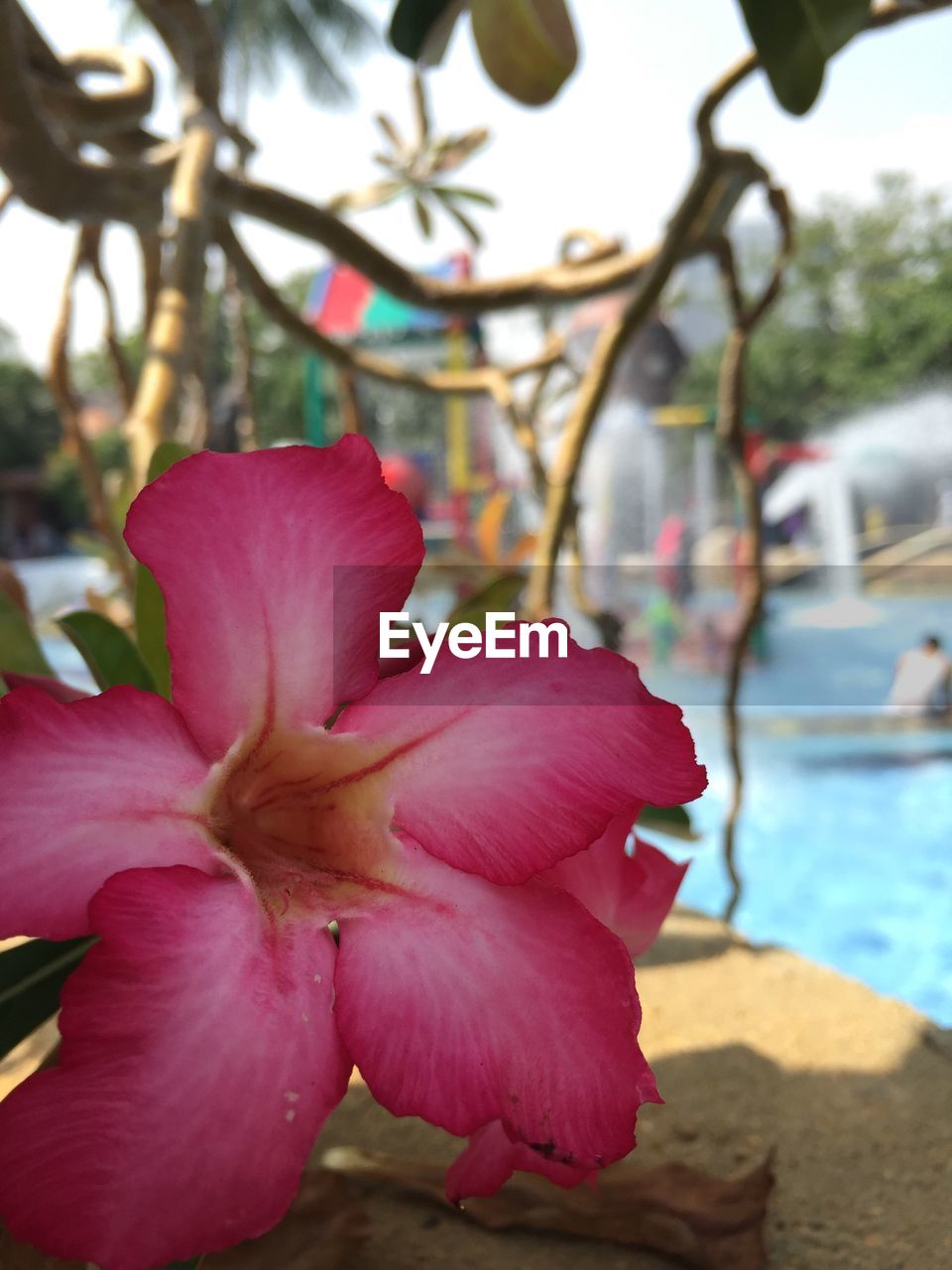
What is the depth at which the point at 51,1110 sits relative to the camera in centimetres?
15

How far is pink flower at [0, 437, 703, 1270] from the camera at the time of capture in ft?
0.49

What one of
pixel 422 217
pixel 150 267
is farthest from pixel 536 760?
pixel 422 217

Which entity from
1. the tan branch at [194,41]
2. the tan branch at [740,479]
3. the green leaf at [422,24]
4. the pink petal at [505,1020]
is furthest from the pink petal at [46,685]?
the tan branch at [194,41]

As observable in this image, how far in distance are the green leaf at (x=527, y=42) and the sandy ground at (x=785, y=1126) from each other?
358 mm

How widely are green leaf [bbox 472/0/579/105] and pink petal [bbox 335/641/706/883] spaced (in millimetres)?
231

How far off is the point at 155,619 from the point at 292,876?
0.41ft

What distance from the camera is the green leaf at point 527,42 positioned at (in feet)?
1.05

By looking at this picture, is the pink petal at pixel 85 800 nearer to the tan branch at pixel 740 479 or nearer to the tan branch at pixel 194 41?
the tan branch at pixel 740 479

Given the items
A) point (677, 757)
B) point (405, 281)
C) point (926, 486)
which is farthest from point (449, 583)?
point (926, 486)

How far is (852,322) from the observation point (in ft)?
58.2

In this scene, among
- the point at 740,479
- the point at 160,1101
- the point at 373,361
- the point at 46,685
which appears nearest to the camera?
the point at 160,1101

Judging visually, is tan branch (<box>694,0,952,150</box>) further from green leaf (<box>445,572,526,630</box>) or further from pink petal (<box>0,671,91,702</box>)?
pink petal (<box>0,671,91,702</box>)

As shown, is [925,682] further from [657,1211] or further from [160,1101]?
[160,1101]

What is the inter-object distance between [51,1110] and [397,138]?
72.6 inches
